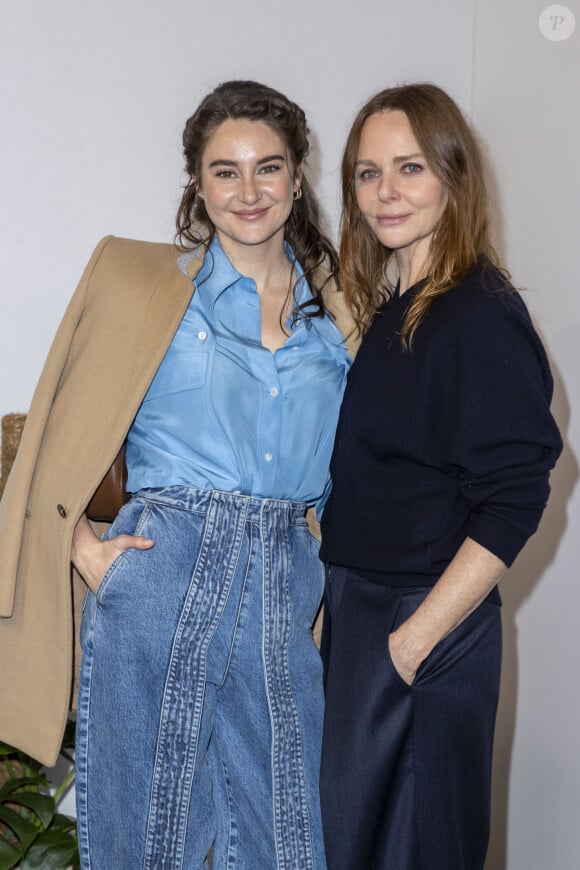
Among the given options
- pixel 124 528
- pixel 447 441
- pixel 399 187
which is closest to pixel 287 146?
pixel 399 187

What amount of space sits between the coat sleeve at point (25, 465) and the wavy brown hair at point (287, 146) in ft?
0.87

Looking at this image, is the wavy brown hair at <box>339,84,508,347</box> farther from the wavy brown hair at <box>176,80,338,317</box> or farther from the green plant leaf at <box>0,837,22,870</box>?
the green plant leaf at <box>0,837,22,870</box>

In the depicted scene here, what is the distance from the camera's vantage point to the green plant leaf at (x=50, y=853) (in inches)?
88.4

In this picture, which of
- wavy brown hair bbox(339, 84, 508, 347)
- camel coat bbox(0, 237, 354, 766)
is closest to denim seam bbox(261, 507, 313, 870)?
camel coat bbox(0, 237, 354, 766)

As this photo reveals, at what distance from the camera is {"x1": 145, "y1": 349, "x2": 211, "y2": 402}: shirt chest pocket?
1733 mm

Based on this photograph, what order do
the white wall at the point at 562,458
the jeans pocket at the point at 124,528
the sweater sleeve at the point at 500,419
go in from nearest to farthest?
the sweater sleeve at the point at 500,419
the jeans pocket at the point at 124,528
the white wall at the point at 562,458

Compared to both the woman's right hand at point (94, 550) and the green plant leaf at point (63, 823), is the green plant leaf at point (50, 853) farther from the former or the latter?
the woman's right hand at point (94, 550)

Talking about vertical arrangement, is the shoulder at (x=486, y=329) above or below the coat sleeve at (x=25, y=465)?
above

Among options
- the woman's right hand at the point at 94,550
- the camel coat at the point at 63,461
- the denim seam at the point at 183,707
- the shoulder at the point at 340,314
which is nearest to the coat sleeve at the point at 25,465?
the camel coat at the point at 63,461

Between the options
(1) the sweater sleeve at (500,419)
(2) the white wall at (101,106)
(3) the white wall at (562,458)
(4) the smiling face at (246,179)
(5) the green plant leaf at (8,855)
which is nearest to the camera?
(1) the sweater sleeve at (500,419)

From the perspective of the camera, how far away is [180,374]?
5.72 ft

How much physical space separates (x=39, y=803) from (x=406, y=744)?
104 centimetres

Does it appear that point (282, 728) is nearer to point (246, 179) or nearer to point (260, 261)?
point (260, 261)

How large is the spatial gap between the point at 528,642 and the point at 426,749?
1.08 metres
